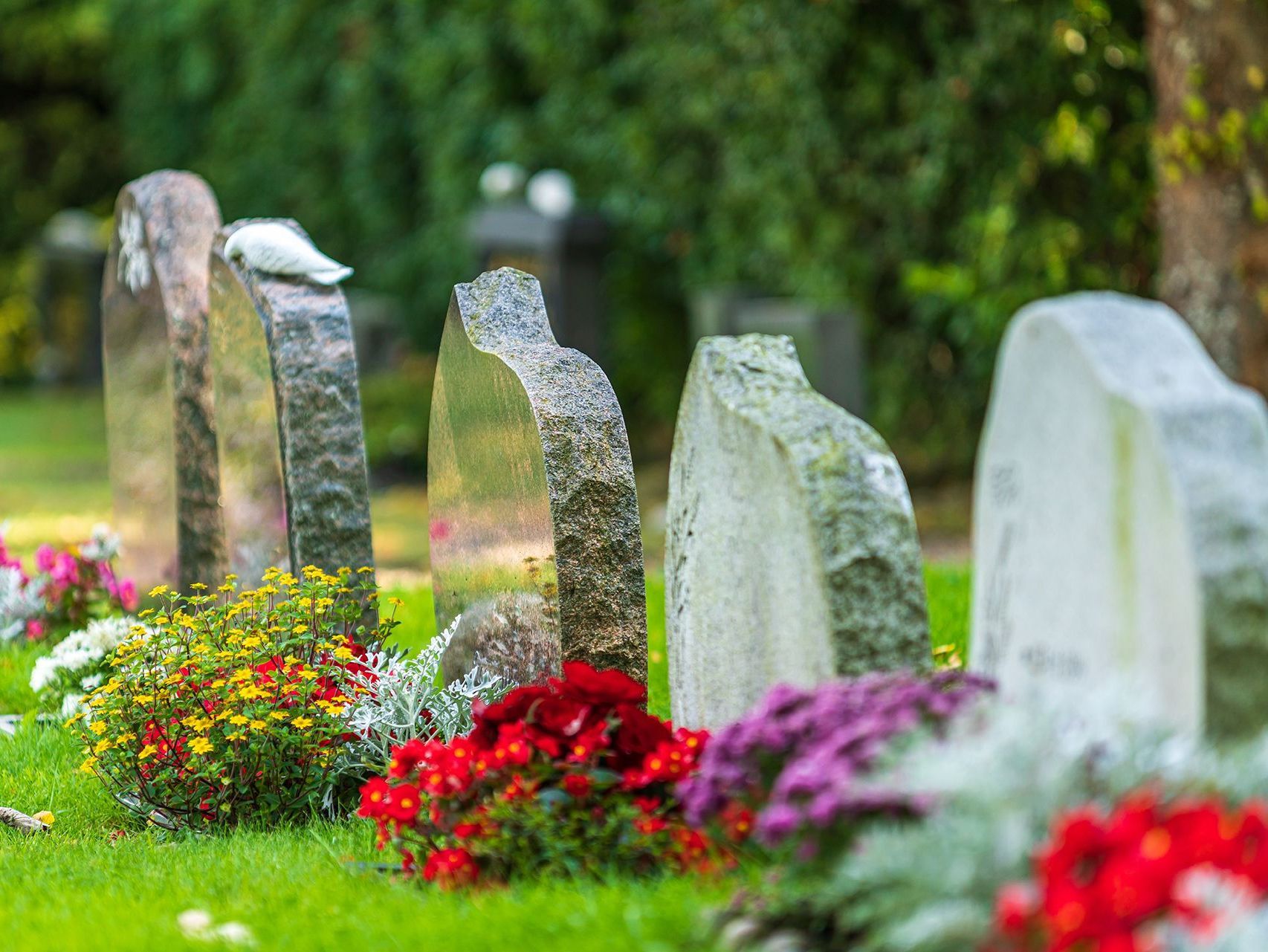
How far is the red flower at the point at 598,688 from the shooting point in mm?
3578

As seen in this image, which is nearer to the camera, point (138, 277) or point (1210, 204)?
point (138, 277)

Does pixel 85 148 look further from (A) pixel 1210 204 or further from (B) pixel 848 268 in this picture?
(A) pixel 1210 204

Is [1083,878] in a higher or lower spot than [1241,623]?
lower

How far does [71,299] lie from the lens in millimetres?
23062

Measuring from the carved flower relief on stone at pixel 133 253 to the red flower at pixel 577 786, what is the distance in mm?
3853

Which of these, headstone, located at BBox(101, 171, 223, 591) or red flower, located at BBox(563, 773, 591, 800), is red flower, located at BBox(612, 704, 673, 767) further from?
headstone, located at BBox(101, 171, 223, 591)

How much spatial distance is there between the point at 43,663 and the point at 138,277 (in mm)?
1818

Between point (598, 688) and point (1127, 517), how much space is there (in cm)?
133

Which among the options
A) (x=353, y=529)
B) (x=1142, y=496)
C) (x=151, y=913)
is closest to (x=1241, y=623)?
(x=1142, y=496)

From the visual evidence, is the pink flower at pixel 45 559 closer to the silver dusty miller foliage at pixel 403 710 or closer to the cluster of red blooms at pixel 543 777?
the silver dusty miller foliage at pixel 403 710

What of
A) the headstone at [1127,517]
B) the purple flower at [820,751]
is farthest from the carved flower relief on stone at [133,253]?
the headstone at [1127,517]

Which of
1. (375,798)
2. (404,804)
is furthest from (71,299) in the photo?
(404,804)

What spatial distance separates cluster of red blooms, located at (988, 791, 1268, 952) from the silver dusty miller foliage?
2.24 metres

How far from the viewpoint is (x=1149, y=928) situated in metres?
2.15
